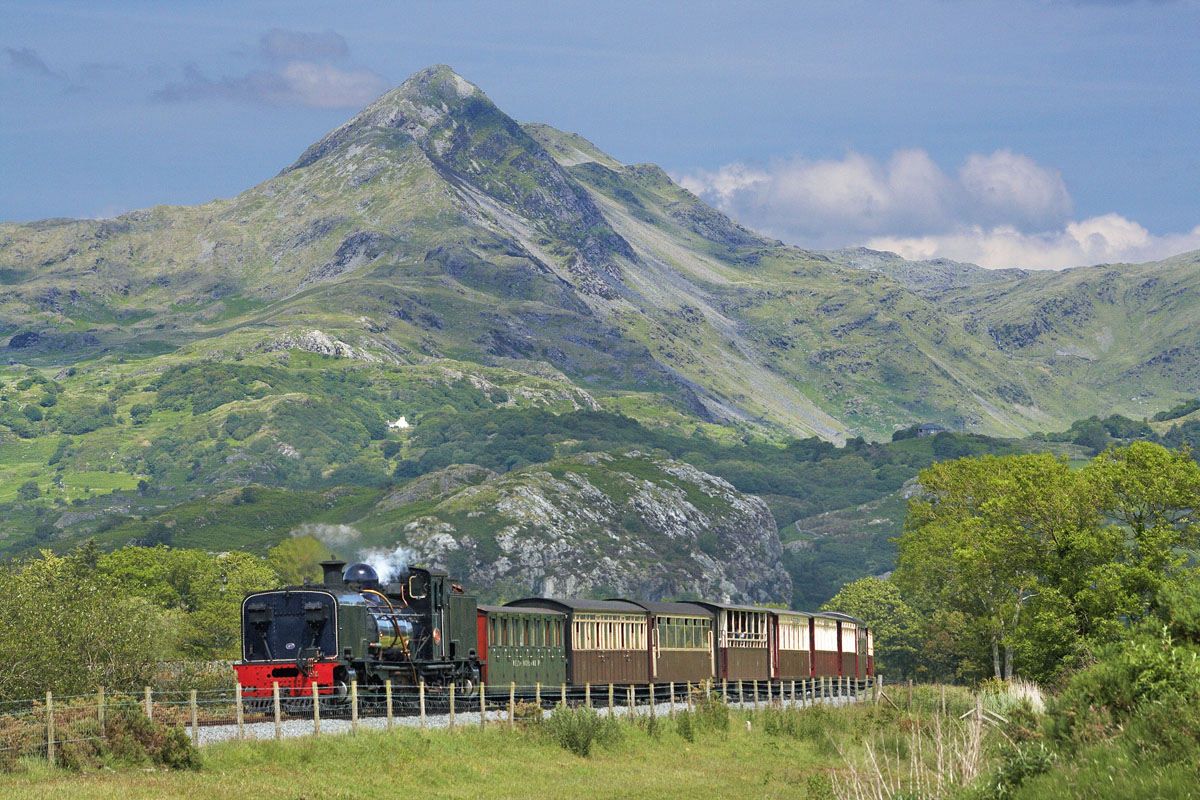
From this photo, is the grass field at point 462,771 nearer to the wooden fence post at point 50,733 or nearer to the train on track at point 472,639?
the wooden fence post at point 50,733

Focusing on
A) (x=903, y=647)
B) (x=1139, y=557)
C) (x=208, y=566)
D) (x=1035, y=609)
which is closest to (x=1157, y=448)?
(x=1139, y=557)

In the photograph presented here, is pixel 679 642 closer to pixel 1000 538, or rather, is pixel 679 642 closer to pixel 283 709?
pixel 1000 538

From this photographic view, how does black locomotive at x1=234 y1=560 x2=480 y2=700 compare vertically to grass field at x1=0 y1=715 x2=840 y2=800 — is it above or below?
above

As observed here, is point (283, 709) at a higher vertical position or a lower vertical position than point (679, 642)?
lower

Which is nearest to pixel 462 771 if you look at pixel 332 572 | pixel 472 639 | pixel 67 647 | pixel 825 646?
pixel 332 572

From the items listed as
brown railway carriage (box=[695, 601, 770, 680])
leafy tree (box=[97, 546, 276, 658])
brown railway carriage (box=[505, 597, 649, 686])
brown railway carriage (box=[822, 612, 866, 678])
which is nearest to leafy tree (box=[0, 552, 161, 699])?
brown railway carriage (box=[505, 597, 649, 686])

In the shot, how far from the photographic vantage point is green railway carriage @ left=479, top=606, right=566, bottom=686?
172 ft

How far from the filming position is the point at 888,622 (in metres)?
162

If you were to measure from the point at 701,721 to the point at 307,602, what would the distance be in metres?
15.5

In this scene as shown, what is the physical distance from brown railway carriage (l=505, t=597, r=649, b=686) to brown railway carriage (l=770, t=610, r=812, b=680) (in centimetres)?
1242

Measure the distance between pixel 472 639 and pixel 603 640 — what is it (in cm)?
907

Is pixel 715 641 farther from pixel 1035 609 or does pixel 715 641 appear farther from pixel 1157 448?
pixel 1157 448

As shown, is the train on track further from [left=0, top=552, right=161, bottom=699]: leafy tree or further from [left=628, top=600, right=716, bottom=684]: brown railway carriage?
[left=0, top=552, right=161, bottom=699]: leafy tree

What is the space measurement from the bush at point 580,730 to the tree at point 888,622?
102569mm
